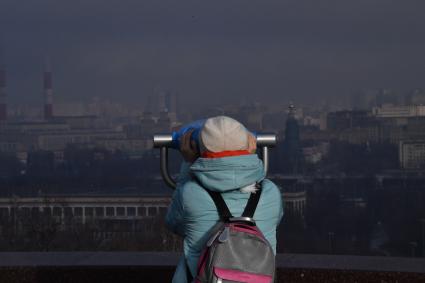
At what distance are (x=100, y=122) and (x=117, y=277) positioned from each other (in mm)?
90007

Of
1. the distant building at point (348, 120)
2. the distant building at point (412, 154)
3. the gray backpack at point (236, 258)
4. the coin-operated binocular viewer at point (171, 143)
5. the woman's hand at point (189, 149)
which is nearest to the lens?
the gray backpack at point (236, 258)

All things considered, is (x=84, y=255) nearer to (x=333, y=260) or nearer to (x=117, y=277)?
(x=117, y=277)

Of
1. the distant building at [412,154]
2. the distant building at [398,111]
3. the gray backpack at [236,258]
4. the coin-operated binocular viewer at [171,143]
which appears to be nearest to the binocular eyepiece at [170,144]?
the coin-operated binocular viewer at [171,143]

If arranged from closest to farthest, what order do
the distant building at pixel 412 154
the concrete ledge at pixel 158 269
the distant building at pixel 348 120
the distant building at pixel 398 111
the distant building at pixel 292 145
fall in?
the concrete ledge at pixel 158 269
the distant building at pixel 292 145
the distant building at pixel 412 154
the distant building at pixel 398 111
the distant building at pixel 348 120

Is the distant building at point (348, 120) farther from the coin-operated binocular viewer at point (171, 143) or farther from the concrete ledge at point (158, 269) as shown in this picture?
the coin-operated binocular viewer at point (171, 143)

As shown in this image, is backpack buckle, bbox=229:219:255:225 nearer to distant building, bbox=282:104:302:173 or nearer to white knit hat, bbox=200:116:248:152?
white knit hat, bbox=200:116:248:152

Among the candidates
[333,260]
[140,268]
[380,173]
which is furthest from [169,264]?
[380,173]

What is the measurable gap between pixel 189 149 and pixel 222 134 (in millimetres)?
173

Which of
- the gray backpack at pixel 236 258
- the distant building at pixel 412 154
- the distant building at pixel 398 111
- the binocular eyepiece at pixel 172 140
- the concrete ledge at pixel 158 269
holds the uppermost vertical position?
the distant building at pixel 398 111

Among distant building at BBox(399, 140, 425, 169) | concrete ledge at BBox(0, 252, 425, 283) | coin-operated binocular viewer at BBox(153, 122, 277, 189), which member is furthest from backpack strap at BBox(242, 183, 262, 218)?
distant building at BBox(399, 140, 425, 169)

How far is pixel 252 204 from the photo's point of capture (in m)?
2.73

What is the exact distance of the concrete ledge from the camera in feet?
16.0

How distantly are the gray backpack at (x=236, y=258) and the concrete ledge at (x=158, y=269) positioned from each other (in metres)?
2.44

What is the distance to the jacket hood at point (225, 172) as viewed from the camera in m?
2.70
